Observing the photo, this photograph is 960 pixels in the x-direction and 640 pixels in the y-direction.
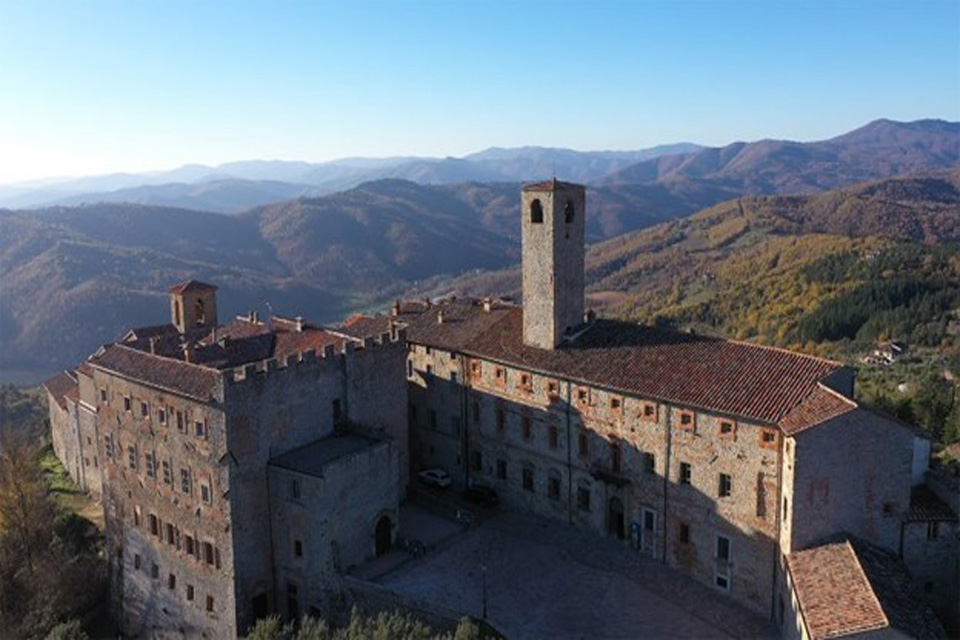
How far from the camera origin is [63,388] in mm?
66562

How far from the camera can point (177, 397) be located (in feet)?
129

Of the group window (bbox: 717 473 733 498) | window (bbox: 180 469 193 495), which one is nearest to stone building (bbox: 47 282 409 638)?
window (bbox: 180 469 193 495)

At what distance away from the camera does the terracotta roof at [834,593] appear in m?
27.1

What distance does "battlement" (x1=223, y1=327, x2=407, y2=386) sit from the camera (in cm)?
3772

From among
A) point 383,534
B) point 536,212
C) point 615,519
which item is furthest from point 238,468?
point 536,212

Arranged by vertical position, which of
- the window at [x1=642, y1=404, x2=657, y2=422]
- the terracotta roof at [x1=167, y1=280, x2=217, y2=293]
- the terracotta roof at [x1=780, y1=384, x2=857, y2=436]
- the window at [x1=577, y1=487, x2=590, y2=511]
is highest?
the terracotta roof at [x1=167, y1=280, x2=217, y2=293]

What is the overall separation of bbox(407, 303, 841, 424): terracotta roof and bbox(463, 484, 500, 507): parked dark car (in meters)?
7.86

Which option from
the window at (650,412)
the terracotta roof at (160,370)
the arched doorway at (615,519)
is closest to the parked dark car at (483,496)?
the arched doorway at (615,519)

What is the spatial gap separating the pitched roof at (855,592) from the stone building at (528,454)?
120 millimetres

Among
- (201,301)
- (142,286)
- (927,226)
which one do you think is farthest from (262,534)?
(927,226)

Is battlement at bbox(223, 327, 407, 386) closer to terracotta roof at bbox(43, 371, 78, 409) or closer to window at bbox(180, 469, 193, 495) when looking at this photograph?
window at bbox(180, 469, 193, 495)

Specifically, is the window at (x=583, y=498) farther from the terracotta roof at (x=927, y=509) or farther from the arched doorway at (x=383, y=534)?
the terracotta roof at (x=927, y=509)

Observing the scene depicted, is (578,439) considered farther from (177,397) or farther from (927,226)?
(927,226)

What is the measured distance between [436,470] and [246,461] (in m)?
13.9
